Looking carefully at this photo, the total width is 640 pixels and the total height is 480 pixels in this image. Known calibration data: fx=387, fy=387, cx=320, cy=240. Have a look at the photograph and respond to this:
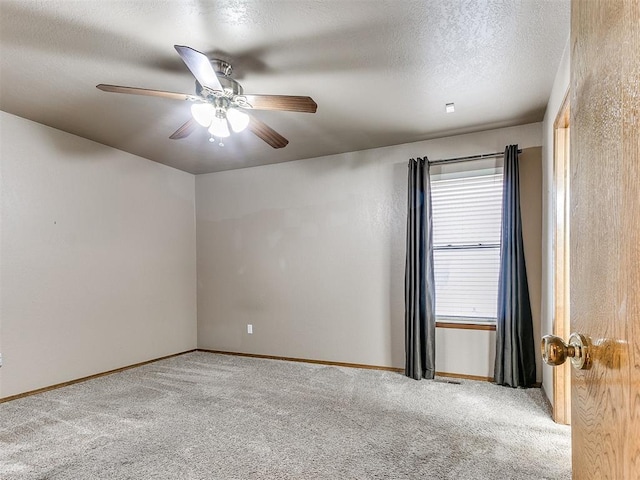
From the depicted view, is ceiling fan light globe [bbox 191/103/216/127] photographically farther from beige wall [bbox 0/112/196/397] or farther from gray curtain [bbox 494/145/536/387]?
gray curtain [bbox 494/145/536/387]

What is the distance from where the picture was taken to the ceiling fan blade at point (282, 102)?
2360 millimetres

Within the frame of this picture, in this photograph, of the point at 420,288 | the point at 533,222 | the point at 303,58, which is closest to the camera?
the point at 303,58

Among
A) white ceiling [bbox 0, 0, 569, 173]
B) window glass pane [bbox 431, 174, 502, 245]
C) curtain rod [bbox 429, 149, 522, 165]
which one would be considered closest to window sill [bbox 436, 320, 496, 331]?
window glass pane [bbox 431, 174, 502, 245]

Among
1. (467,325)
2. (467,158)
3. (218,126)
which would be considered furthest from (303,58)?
(467,325)

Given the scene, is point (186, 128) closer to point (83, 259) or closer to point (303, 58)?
point (303, 58)

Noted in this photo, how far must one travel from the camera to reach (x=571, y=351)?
83cm

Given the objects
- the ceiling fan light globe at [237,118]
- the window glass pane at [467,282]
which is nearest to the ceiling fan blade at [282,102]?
the ceiling fan light globe at [237,118]

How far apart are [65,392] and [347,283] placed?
2913mm

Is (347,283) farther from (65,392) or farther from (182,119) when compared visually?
(65,392)

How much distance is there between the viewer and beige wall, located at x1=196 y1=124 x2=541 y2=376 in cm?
408

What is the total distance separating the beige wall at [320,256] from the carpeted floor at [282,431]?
1.88ft

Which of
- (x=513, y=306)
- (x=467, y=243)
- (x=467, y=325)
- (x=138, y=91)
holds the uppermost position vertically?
(x=138, y=91)

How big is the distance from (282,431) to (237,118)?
7.04 ft

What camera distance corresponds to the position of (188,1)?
195 cm
